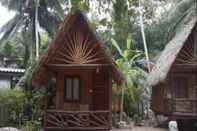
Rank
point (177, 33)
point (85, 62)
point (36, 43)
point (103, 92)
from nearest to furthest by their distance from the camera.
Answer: point (85, 62)
point (103, 92)
point (177, 33)
point (36, 43)

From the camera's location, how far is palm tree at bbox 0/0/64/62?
1040 inches

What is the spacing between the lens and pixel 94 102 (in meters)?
16.6

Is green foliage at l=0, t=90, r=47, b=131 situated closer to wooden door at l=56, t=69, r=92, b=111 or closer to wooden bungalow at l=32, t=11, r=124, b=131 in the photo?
wooden bungalow at l=32, t=11, r=124, b=131

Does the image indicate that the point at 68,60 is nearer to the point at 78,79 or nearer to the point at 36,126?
the point at 78,79

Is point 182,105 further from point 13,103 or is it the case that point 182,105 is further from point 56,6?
point 56,6

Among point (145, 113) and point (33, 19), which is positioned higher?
point (33, 19)

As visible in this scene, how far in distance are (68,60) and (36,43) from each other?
34.3ft

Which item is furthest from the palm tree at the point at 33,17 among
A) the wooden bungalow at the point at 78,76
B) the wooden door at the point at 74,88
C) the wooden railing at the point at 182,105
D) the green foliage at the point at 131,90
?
the wooden railing at the point at 182,105

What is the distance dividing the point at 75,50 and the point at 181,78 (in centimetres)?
582

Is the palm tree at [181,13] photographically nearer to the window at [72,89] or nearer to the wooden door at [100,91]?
the wooden door at [100,91]

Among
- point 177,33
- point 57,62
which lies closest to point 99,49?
point 57,62

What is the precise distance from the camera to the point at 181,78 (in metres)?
18.8

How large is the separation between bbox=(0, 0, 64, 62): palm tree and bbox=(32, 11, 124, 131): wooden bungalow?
1050 cm

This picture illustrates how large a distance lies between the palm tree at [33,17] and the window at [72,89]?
10.4 metres
